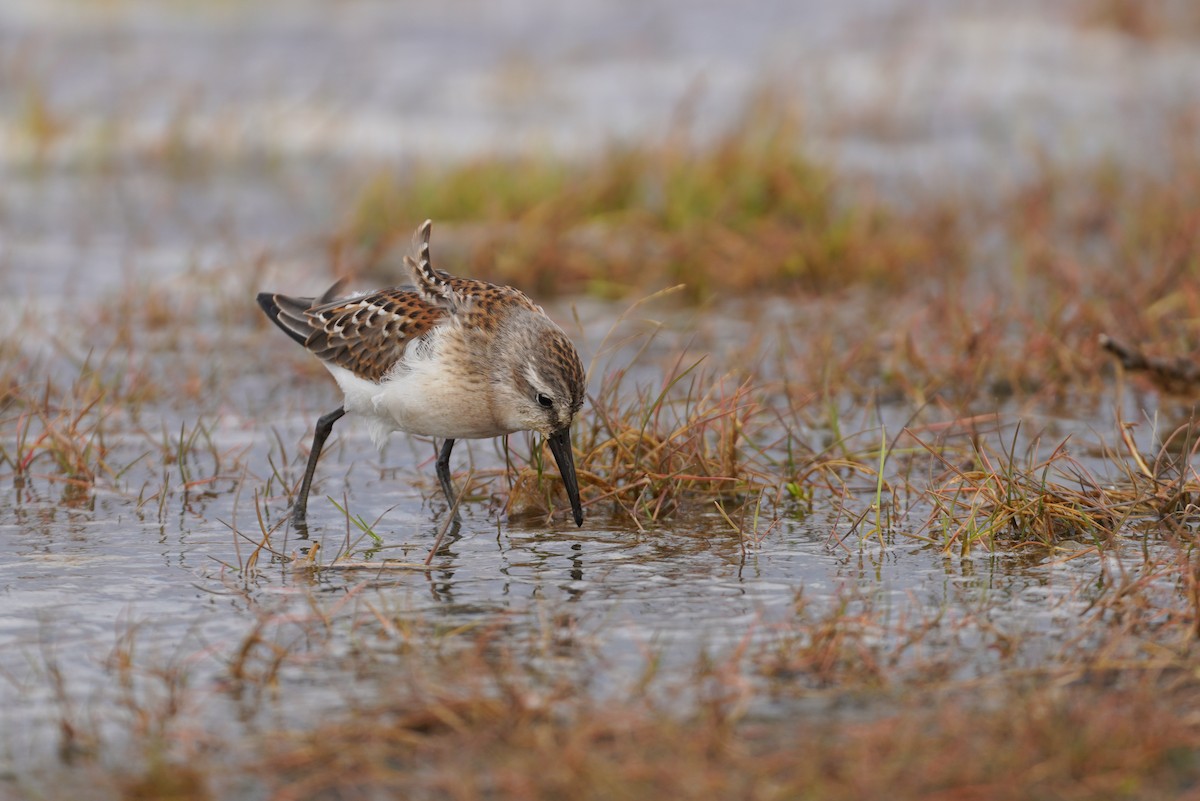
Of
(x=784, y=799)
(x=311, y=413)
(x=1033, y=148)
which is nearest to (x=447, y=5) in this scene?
(x=1033, y=148)

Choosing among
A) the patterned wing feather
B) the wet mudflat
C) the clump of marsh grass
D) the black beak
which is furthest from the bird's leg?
the clump of marsh grass

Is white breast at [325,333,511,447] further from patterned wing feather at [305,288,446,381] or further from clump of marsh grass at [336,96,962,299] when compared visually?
clump of marsh grass at [336,96,962,299]

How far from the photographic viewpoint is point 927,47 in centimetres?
2105

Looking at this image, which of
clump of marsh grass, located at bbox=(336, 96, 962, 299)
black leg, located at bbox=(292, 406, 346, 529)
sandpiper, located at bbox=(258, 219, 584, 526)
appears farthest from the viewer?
clump of marsh grass, located at bbox=(336, 96, 962, 299)

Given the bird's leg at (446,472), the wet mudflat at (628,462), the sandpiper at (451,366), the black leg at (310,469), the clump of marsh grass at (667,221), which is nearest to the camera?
the wet mudflat at (628,462)

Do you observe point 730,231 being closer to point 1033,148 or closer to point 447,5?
point 1033,148

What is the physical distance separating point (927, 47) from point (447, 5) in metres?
6.94

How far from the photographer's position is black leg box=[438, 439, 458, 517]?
289 inches

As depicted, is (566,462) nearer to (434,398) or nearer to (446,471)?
(434,398)

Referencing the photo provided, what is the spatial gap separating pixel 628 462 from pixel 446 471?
0.85 m

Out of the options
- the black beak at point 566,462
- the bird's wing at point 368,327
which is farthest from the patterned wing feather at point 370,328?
the black beak at point 566,462

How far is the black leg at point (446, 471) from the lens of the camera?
734cm

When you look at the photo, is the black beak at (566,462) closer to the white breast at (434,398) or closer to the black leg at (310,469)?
the white breast at (434,398)

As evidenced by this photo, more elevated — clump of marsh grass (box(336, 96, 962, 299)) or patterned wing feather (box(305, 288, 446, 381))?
clump of marsh grass (box(336, 96, 962, 299))
